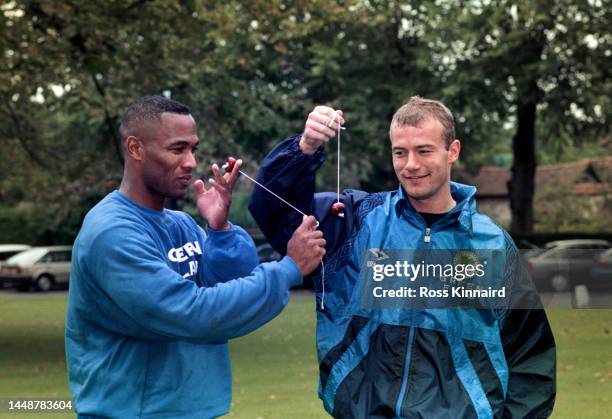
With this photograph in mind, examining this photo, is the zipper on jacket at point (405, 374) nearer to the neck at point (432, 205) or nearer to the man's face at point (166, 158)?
the neck at point (432, 205)

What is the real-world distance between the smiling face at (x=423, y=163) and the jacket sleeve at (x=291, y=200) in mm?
321

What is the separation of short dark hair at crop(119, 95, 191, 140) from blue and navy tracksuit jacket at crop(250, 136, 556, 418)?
0.48 m

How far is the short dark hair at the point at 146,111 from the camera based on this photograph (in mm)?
4820

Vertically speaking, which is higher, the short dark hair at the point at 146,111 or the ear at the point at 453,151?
the short dark hair at the point at 146,111

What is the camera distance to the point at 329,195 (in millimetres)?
5055

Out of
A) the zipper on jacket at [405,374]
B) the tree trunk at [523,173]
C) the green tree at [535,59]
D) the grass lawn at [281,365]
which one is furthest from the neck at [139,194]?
the tree trunk at [523,173]

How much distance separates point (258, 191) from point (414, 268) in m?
0.76

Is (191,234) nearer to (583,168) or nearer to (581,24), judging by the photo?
(581,24)

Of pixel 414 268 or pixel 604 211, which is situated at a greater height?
pixel 414 268

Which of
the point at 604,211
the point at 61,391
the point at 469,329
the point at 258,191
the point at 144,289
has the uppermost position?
the point at 258,191

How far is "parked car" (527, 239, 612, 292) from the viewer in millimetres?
16719

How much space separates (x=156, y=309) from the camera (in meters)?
4.34

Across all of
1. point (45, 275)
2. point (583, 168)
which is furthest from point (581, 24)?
point (583, 168)

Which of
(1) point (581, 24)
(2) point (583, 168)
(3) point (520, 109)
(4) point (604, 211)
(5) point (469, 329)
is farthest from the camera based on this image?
(2) point (583, 168)
